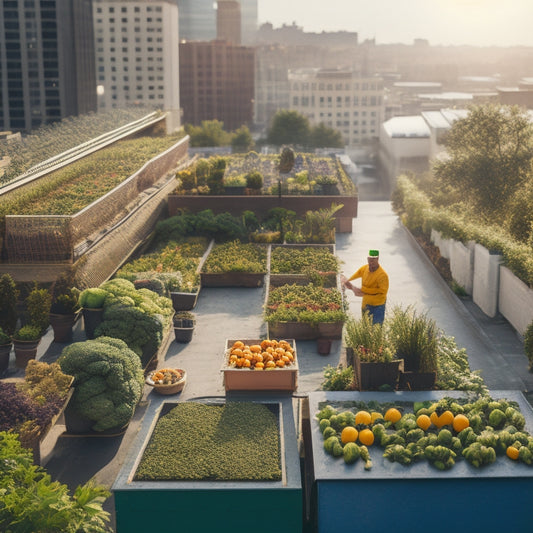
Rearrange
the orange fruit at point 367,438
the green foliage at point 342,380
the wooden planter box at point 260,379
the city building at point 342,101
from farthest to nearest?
the city building at point 342,101, the wooden planter box at point 260,379, the green foliage at point 342,380, the orange fruit at point 367,438

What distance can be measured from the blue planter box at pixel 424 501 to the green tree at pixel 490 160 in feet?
68.5

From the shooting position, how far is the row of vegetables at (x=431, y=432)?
9914mm

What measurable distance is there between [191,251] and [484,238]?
9.29 m

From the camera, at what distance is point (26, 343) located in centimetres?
1625

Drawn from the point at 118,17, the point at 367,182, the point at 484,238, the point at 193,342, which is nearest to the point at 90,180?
the point at 193,342

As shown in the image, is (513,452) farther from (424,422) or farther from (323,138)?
(323,138)

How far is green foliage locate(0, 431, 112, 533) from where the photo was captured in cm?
814

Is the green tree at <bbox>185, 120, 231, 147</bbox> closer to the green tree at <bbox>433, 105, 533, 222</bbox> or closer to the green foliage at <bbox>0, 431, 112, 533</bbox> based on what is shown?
the green tree at <bbox>433, 105, 533, 222</bbox>

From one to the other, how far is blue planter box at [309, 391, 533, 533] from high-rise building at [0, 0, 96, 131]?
125 metres

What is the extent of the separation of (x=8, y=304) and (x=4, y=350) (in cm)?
116

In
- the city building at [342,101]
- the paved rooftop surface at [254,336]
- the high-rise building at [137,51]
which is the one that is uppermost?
the high-rise building at [137,51]

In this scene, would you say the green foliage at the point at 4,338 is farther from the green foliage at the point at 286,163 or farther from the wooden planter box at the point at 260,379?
the green foliage at the point at 286,163

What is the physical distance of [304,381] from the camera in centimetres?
1506

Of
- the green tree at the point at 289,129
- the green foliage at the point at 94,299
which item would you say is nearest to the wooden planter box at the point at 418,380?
the green foliage at the point at 94,299
